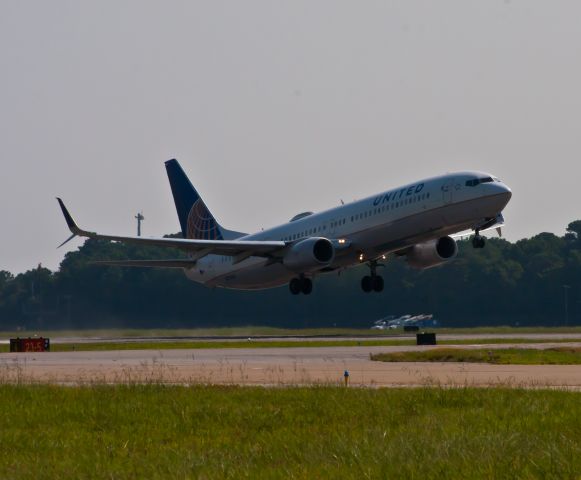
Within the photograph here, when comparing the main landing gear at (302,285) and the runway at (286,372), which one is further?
the main landing gear at (302,285)

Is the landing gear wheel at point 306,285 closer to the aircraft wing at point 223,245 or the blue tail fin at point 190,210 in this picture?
the aircraft wing at point 223,245

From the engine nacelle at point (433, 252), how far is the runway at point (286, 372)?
67.9ft

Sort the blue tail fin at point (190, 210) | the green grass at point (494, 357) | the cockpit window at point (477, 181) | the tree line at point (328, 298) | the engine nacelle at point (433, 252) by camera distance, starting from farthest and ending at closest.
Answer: the tree line at point (328, 298), the blue tail fin at point (190, 210), the engine nacelle at point (433, 252), the cockpit window at point (477, 181), the green grass at point (494, 357)

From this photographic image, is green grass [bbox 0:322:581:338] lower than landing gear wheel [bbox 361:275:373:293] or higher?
lower

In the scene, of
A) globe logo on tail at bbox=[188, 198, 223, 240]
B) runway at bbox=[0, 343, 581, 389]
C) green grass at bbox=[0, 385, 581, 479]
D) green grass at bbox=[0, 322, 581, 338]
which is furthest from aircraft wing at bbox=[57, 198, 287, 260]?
green grass at bbox=[0, 385, 581, 479]

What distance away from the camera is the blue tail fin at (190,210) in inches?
3113

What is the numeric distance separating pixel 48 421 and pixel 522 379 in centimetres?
1177

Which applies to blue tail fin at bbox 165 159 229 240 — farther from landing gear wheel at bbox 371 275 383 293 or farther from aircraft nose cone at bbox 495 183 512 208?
aircraft nose cone at bbox 495 183 512 208

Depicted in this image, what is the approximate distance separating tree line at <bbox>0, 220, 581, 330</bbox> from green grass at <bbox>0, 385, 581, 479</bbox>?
9040cm

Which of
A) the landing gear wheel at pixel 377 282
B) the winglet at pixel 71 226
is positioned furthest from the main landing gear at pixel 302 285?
the winglet at pixel 71 226

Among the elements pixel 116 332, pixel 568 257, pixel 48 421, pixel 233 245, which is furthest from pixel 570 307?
pixel 48 421

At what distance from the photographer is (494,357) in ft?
122

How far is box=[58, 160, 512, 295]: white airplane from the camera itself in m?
54.5

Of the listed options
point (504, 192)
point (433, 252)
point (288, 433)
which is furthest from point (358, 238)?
point (288, 433)
